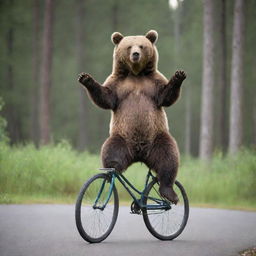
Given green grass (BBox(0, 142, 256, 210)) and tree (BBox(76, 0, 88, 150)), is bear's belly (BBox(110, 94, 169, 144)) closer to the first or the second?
green grass (BBox(0, 142, 256, 210))

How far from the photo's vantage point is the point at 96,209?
6.12 m

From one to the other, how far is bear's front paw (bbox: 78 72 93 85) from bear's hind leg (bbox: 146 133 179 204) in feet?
3.77

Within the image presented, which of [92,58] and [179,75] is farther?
[92,58]

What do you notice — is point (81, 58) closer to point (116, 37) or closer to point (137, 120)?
point (116, 37)

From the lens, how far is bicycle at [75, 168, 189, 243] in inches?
236

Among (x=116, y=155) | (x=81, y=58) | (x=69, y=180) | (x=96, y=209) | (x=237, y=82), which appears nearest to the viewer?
(x=96, y=209)

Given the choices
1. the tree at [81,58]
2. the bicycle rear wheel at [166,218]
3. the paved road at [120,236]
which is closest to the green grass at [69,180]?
the paved road at [120,236]

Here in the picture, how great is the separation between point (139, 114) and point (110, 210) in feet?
4.03

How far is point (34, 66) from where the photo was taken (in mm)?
29938

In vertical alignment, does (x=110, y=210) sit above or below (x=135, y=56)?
below

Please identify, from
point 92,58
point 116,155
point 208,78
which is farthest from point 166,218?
point 92,58

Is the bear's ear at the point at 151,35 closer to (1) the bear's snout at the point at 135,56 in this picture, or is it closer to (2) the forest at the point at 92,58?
(1) the bear's snout at the point at 135,56

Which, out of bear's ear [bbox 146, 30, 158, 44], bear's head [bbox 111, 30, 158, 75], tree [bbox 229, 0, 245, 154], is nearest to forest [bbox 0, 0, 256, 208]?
tree [bbox 229, 0, 245, 154]

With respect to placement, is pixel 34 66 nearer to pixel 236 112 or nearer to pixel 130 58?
pixel 236 112
